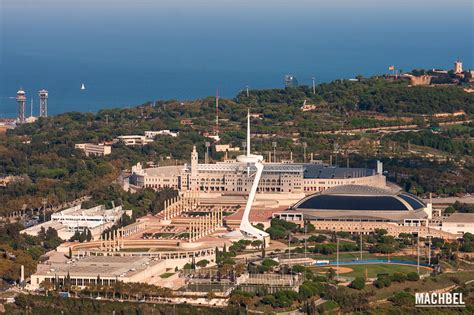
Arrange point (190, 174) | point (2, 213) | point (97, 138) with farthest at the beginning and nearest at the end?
1. point (97, 138)
2. point (190, 174)
3. point (2, 213)

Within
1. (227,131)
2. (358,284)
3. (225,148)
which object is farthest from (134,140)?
(358,284)

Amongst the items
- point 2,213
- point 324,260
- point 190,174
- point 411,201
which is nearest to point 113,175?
point 190,174

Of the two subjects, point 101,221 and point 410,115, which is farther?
point 410,115

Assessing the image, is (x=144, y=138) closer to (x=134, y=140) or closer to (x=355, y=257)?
(x=134, y=140)

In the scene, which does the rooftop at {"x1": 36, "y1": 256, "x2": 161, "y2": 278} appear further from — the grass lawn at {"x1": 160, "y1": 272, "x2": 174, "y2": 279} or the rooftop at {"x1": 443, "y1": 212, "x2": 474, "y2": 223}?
the rooftop at {"x1": 443, "y1": 212, "x2": 474, "y2": 223}

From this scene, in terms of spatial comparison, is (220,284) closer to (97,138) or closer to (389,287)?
(389,287)

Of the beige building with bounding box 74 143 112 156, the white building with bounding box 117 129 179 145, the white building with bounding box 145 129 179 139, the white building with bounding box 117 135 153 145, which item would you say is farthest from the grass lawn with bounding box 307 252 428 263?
the white building with bounding box 145 129 179 139

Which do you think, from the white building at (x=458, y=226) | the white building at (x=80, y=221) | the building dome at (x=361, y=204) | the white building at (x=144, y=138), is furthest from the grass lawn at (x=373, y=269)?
the white building at (x=144, y=138)
